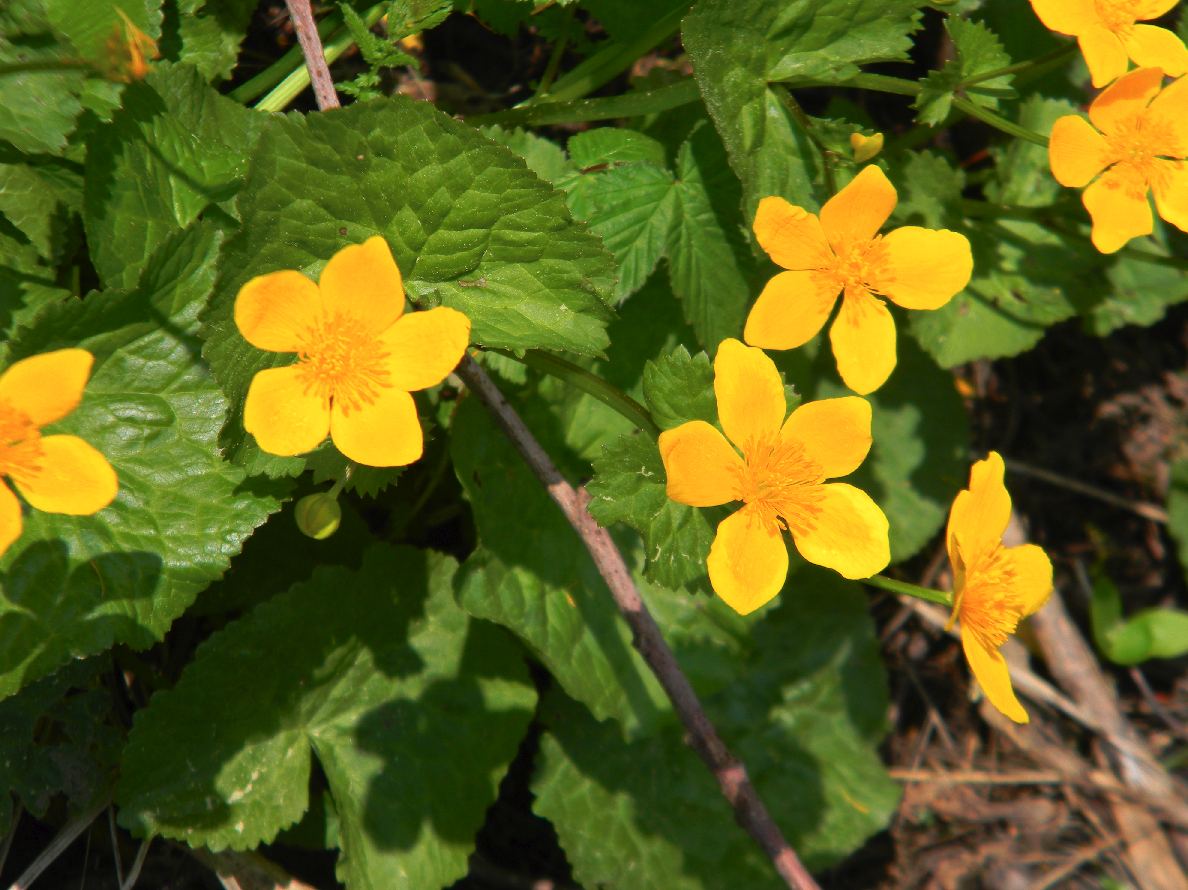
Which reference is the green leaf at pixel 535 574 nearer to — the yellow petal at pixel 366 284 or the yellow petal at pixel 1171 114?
the yellow petal at pixel 366 284

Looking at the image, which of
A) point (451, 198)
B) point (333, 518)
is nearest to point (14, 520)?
point (333, 518)

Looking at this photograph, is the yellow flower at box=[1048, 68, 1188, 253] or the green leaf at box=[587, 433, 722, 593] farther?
the yellow flower at box=[1048, 68, 1188, 253]

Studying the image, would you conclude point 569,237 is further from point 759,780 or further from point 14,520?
point 759,780

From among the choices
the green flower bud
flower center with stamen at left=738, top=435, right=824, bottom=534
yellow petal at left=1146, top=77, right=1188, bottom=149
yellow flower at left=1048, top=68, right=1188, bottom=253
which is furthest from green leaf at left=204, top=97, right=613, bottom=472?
yellow petal at left=1146, top=77, right=1188, bottom=149

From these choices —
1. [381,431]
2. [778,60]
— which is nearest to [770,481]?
[381,431]

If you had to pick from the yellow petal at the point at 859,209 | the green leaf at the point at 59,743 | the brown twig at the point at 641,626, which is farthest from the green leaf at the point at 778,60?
the green leaf at the point at 59,743

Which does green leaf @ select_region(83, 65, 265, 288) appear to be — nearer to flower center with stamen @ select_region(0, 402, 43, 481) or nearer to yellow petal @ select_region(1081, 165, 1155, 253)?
flower center with stamen @ select_region(0, 402, 43, 481)

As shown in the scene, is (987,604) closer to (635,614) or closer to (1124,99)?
(635,614)
